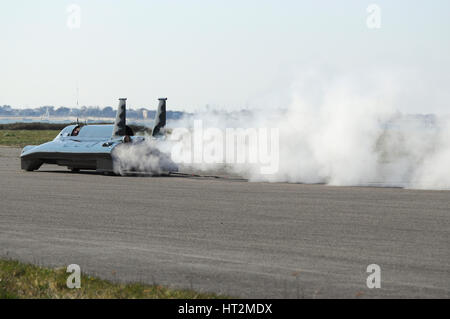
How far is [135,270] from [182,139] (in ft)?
57.2

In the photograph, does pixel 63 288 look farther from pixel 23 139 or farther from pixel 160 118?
pixel 23 139

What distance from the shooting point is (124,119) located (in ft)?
83.1

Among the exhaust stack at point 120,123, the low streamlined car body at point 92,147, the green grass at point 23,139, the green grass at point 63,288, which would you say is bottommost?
the green grass at point 63,288

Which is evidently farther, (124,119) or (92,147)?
(124,119)

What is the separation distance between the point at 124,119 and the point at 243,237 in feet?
48.6

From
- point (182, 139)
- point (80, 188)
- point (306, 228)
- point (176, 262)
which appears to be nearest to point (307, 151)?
point (182, 139)

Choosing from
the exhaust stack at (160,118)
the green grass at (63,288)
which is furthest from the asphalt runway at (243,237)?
the exhaust stack at (160,118)

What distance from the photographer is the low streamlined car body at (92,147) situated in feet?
78.5

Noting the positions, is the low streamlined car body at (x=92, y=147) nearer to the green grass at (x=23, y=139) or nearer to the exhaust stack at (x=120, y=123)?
the exhaust stack at (x=120, y=123)

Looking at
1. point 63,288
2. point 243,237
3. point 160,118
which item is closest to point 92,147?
point 160,118

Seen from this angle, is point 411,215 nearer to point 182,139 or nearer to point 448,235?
point 448,235

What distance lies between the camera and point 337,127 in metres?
23.6
